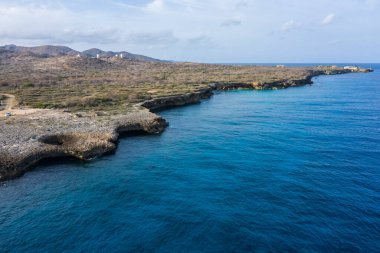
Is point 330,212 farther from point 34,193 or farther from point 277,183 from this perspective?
point 34,193

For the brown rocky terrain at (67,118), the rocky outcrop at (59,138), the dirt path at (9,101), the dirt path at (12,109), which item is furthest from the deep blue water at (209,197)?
the dirt path at (9,101)

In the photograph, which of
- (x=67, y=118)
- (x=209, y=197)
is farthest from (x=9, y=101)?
(x=209, y=197)

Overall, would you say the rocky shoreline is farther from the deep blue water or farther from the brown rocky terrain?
the deep blue water

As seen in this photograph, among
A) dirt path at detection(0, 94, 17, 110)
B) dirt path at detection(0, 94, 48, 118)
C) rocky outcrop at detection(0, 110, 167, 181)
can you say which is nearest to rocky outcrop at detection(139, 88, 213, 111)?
rocky outcrop at detection(0, 110, 167, 181)

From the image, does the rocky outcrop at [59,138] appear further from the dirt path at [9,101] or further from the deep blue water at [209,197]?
the dirt path at [9,101]

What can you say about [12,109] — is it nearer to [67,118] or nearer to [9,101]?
[9,101]

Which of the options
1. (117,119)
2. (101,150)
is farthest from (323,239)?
(117,119)
